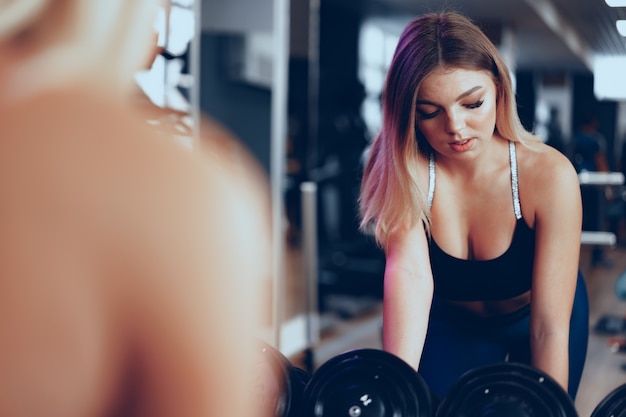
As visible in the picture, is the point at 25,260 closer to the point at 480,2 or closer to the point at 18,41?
the point at 18,41

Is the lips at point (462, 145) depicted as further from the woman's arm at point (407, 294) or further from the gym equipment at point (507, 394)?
the gym equipment at point (507, 394)

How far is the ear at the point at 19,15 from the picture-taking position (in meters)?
0.51

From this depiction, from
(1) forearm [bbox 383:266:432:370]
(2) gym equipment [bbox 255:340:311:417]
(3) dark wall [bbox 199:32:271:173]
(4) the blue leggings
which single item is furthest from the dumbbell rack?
(3) dark wall [bbox 199:32:271:173]

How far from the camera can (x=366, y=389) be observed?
55.2 inches

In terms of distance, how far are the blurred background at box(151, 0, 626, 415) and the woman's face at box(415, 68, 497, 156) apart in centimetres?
8

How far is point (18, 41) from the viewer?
0.51 meters

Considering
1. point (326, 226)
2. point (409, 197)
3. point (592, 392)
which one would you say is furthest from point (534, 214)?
point (326, 226)

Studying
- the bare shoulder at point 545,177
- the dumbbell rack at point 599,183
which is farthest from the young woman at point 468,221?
the dumbbell rack at point 599,183

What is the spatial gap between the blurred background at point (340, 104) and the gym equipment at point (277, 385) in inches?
2.2

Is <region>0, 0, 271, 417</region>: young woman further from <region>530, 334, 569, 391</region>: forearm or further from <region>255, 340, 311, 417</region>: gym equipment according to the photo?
<region>530, 334, 569, 391</region>: forearm

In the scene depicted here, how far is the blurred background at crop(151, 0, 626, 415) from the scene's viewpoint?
1.50m

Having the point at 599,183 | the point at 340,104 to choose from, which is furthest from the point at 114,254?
the point at 340,104

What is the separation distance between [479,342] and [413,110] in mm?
490

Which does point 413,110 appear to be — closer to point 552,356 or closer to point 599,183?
point 599,183
